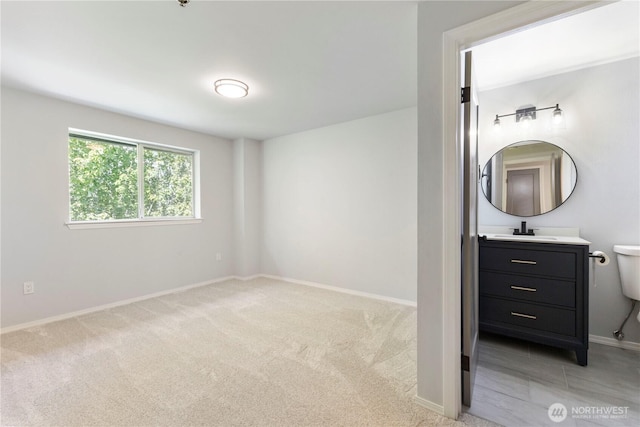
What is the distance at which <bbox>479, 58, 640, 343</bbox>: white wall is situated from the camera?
7.50ft

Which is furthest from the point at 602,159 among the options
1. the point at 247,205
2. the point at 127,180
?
the point at 127,180

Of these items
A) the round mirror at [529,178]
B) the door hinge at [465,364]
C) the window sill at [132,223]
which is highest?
the round mirror at [529,178]

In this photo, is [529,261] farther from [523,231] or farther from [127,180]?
[127,180]

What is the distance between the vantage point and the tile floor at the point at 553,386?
1559 mm

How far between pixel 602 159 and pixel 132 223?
4.98 meters

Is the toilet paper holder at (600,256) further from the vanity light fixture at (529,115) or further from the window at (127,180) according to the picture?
the window at (127,180)

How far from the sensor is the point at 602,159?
2396 mm

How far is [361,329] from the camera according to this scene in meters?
2.70

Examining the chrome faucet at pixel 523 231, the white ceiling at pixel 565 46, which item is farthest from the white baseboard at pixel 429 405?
the white ceiling at pixel 565 46

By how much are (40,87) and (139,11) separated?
187cm

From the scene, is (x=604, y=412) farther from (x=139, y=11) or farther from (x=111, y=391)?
(x=139, y=11)

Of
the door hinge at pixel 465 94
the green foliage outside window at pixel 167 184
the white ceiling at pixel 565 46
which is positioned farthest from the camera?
the green foliage outside window at pixel 167 184

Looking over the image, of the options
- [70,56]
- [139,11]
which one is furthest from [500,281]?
[70,56]

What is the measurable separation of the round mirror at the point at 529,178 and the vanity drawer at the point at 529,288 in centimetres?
77
